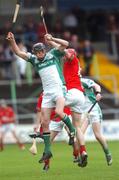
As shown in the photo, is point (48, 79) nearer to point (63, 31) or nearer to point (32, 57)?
point (32, 57)

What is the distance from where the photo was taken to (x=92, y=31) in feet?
135

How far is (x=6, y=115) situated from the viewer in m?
33.7

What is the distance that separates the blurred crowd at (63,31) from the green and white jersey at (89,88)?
1448 cm

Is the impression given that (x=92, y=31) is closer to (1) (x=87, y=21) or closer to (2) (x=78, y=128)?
(1) (x=87, y=21)

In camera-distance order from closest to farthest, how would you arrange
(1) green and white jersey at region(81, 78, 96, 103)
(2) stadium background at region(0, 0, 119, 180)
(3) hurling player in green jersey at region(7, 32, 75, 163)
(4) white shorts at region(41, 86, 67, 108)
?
(3) hurling player in green jersey at region(7, 32, 75, 163) < (4) white shorts at region(41, 86, 67, 108) < (1) green and white jersey at region(81, 78, 96, 103) < (2) stadium background at region(0, 0, 119, 180)

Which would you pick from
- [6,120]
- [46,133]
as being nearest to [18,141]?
[6,120]

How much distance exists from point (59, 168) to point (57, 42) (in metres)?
2.97

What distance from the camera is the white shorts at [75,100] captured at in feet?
65.8

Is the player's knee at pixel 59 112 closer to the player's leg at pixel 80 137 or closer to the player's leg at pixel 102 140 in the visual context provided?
the player's leg at pixel 80 137

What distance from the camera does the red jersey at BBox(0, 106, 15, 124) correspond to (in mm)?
33531

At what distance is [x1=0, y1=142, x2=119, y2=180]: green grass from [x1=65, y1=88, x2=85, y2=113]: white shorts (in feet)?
4.22

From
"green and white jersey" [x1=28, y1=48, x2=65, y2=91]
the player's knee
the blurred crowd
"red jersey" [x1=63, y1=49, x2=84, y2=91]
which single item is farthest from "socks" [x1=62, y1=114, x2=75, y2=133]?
the blurred crowd

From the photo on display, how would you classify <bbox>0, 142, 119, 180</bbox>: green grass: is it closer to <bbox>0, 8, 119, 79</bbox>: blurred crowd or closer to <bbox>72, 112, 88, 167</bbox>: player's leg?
<bbox>72, 112, 88, 167</bbox>: player's leg

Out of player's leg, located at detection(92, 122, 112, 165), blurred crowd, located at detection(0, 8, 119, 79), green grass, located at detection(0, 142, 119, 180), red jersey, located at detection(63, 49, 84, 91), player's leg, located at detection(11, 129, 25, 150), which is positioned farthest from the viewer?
blurred crowd, located at detection(0, 8, 119, 79)
